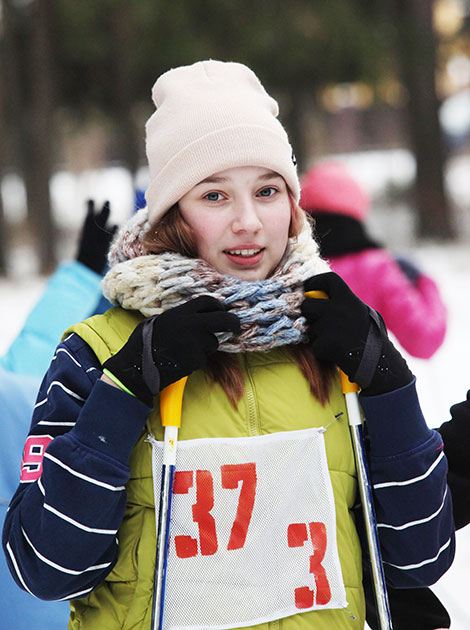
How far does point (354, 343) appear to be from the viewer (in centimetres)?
162

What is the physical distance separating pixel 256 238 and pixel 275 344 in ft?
0.74

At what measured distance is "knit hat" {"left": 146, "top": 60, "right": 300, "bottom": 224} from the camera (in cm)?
175

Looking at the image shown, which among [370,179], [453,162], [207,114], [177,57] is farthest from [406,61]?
[453,162]

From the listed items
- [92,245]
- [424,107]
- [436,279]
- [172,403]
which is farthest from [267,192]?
[424,107]

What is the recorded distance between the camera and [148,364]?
1541 mm

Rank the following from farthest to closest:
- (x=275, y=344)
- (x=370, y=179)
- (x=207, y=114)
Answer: (x=370, y=179) < (x=207, y=114) < (x=275, y=344)

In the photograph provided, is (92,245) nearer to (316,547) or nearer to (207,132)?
(207,132)

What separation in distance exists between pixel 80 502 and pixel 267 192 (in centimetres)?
72

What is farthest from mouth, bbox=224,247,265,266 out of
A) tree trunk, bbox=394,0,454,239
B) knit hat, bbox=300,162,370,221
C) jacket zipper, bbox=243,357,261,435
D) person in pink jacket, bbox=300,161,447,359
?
tree trunk, bbox=394,0,454,239

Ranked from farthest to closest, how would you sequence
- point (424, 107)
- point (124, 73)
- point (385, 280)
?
point (124, 73)
point (424, 107)
point (385, 280)

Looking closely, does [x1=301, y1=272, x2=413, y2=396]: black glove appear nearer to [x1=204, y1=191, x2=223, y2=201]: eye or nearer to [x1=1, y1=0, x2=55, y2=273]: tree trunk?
[x1=204, y1=191, x2=223, y2=201]: eye

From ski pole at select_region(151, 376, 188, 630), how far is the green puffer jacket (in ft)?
0.16

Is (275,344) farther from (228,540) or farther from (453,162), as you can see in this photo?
(453,162)

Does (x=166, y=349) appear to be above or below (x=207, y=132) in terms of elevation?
below
